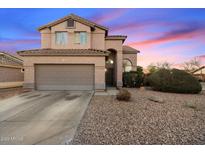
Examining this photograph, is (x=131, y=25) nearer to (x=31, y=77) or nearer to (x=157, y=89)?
(x=157, y=89)

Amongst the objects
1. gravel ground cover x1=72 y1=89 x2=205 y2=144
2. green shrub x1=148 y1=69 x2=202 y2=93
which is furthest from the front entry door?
gravel ground cover x1=72 y1=89 x2=205 y2=144

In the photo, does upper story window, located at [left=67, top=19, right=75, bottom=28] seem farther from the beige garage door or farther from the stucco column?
the stucco column

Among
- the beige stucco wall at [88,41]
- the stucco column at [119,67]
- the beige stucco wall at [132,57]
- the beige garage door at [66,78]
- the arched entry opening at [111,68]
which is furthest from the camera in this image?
the beige stucco wall at [132,57]

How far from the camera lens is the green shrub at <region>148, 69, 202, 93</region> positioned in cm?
1420

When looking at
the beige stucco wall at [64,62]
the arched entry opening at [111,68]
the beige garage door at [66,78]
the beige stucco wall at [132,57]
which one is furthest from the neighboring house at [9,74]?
the beige stucco wall at [132,57]

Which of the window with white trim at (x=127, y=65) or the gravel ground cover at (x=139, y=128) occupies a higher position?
the window with white trim at (x=127, y=65)

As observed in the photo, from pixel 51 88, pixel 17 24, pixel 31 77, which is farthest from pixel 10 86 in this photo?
pixel 17 24

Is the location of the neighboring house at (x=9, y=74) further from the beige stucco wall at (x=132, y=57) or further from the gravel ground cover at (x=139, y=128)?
the beige stucco wall at (x=132, y=57)

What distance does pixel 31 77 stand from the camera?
14.1m

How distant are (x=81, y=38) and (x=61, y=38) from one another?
205 cm

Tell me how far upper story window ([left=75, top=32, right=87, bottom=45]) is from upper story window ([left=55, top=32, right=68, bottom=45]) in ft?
3.65

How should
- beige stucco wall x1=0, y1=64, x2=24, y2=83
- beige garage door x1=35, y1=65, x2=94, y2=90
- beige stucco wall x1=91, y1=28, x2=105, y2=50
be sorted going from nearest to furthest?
beige garage door x1=35, y1=65, x2=94, y2=90 < beige stucco wall x1=0, y1=64, x2=24, y2=83 < beige stucco wall x1=91, y1=28, x2=105, y2=50

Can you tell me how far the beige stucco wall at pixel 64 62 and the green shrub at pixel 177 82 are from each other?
17.8 ft

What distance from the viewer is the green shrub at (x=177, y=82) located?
559 inches
